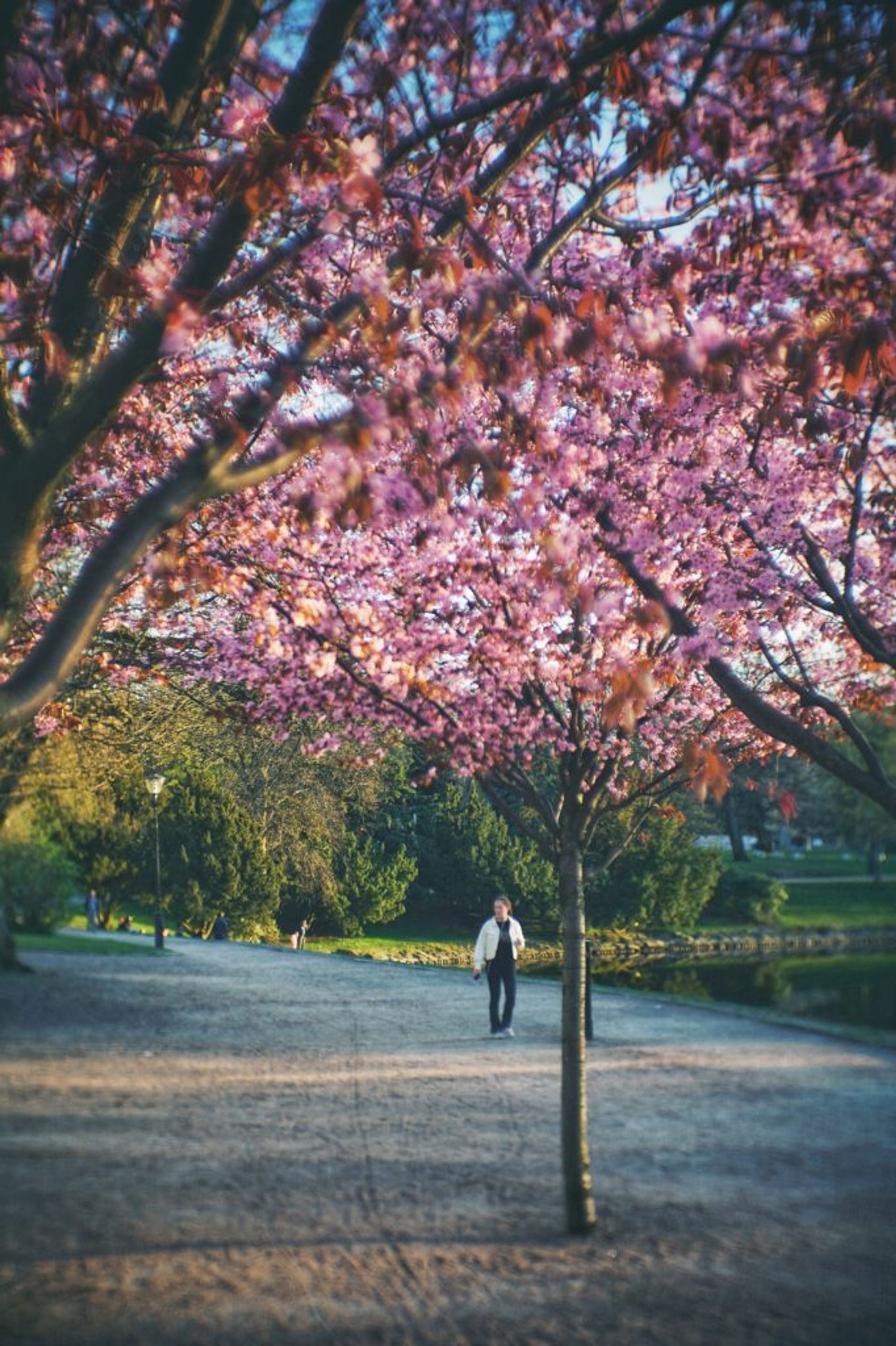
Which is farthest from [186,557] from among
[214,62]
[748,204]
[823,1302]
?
[823,1302]

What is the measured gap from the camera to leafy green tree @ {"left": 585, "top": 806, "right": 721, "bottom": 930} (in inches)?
2079

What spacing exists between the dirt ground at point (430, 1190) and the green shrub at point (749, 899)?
44376 mm

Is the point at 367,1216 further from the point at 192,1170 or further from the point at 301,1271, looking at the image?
the point at 192,1170

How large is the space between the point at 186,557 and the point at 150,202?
3.02m

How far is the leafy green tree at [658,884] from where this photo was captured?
173 feet

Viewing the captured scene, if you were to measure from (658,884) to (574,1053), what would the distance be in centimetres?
4737

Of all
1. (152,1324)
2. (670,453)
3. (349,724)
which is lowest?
(152,1324)

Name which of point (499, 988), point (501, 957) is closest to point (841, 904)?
point (499, 988)

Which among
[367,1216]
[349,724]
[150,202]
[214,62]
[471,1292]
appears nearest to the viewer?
[214,62]

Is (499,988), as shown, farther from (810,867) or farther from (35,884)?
(810,867)

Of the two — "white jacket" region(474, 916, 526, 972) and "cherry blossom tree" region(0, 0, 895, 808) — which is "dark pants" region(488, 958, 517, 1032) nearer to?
"white jacket" region(474, 916, 526, 972)

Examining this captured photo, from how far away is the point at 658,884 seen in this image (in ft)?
176

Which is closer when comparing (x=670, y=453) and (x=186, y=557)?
(x=186, y=557)

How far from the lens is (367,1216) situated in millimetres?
7473
